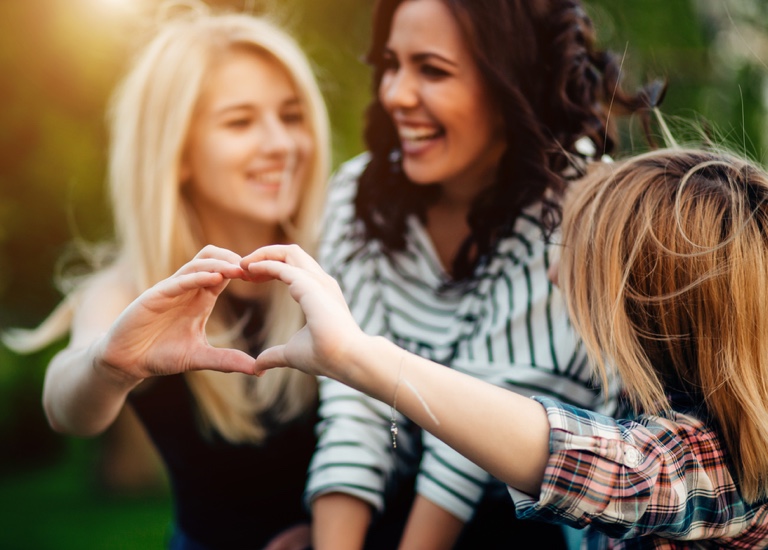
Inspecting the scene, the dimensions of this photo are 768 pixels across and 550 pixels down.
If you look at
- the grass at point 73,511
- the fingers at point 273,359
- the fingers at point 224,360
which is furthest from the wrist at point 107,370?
the grass at point 73,511

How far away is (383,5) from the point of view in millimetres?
1209

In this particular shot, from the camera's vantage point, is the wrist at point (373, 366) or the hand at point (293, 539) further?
the hand at point (293, 539)

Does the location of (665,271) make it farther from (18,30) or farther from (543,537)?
(18,30)

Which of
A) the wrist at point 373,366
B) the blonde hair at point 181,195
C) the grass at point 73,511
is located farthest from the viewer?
the grass at point 73,511

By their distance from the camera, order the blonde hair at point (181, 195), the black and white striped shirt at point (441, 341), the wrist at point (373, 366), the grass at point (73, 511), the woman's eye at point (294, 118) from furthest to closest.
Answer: the grass at point (73, 511) → the woman's eye at point (294, 118) → the blonde hair at point (181, 195) → the black and white striped shirt at point (441, 341) → the wrist at point (373, 366)

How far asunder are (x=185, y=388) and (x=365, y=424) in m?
0.43

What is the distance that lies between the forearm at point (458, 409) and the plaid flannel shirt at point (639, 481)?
0.02 meters

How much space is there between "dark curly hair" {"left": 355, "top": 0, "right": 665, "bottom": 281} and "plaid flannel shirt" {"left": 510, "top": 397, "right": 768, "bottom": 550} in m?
0.40

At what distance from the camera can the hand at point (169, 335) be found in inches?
30.5

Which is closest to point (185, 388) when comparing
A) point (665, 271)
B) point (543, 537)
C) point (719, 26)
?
point (543, 537)

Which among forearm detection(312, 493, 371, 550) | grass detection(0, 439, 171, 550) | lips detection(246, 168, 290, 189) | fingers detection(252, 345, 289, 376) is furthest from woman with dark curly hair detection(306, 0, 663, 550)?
grass detection(0, 439, 171, 550)

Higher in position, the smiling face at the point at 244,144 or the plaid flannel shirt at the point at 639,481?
the smiling face at the point at 244,144

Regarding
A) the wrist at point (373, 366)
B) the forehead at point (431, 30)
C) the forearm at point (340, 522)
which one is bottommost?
the forearm at point (340, 522)

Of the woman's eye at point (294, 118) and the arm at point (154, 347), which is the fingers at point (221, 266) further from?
the woman's eye at point (294, 118)
